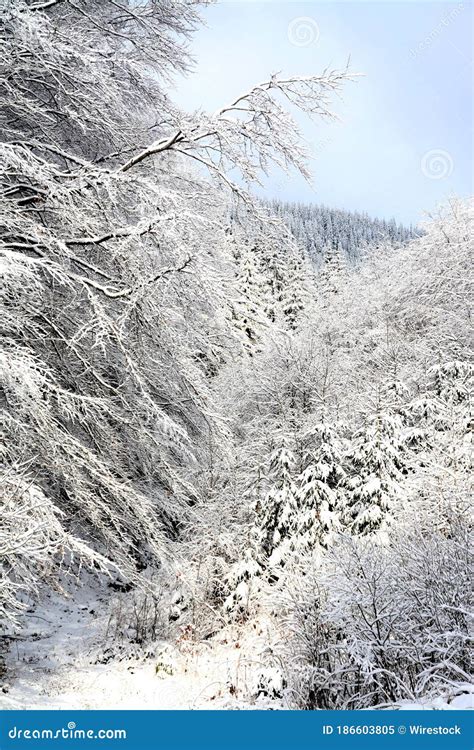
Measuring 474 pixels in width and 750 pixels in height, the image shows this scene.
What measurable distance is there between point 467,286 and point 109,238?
10.8 m

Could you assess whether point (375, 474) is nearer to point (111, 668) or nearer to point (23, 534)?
point (111, 668)

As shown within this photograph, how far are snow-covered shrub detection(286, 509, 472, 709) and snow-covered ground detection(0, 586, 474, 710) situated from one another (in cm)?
46

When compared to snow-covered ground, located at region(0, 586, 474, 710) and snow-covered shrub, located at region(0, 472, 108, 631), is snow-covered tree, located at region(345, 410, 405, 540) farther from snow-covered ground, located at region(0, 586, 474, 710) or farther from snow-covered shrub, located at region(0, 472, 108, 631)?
snow-covered shrub, located at region(0, 472, 108, 631)

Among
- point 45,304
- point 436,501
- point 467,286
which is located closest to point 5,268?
point 45,304

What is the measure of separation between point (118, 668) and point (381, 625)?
3.32m

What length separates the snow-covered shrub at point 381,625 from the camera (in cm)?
363

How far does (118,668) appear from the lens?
568 cm

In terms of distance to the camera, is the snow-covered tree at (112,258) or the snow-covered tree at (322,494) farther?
the snow-covered tree at (322,494)

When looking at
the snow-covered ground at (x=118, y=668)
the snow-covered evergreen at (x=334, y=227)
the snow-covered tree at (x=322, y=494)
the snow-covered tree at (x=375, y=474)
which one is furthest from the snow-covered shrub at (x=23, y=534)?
the snow-covered evergreen at (x=334, y=227)

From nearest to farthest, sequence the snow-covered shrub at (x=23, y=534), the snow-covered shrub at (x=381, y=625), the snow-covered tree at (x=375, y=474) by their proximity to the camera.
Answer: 1. the snow-covered shrub at (x=23, y=534)
2. the snow-covered shrub at (x=381, y=625)
3. the snow-covered tree at (x=375, y=474)

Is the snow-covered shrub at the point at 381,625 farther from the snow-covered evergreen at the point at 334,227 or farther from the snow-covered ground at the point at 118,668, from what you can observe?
the snow-covered evergreen at the point at 334,227

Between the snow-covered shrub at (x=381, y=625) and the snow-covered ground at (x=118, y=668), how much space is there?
1.49 feet

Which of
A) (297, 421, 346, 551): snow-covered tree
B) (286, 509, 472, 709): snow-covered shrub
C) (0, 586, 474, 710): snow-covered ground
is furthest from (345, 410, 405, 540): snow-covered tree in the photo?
(0, 586, 474, 710): snow-covered ground

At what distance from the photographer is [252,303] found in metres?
6.00
